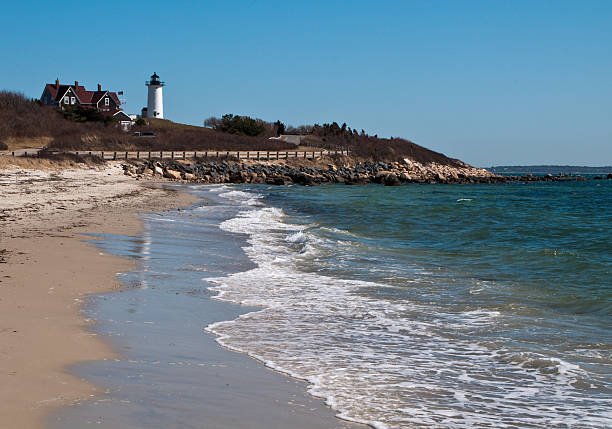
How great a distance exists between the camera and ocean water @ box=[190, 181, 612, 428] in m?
4.95

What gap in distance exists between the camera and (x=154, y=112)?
323 feet

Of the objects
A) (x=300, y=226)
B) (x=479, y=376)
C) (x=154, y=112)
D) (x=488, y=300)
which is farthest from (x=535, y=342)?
(x=154, y=112)

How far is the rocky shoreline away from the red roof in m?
38.5

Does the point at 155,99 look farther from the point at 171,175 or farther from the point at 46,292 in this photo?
the point at 46,292

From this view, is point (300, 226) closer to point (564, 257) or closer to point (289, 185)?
point (564, 257)

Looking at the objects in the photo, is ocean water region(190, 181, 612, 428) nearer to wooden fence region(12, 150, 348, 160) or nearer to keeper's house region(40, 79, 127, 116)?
wooden fence region(12, 150, 348, 160)

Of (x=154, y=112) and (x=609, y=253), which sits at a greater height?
(x=154, y=112)

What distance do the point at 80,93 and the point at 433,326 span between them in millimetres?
92069

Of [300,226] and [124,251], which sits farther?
[300,226]

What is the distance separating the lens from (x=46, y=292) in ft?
25.6

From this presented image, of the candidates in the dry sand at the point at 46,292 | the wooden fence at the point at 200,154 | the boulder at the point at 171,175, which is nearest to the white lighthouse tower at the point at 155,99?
the wooden fence at the point at 200,154

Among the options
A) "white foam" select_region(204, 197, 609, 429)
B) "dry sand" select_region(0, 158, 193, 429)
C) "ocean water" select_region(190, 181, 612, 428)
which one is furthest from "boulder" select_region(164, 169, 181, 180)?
"white foam" select_region(204, 197, 609, 429)

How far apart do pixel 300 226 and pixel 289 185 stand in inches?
1247

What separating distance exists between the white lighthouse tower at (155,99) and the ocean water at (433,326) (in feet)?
281
